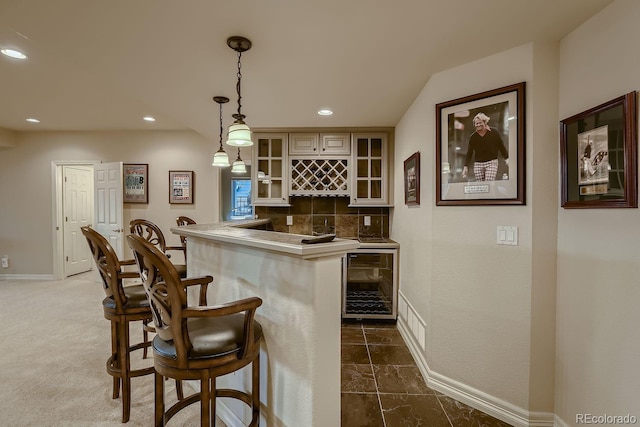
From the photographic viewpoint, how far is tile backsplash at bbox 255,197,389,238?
4.05 meters

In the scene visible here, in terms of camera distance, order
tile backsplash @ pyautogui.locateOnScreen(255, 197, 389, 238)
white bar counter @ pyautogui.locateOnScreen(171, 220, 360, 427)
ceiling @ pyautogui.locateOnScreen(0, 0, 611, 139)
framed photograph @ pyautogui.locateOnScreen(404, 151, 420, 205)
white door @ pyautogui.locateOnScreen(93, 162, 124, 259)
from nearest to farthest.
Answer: white bar counter @ pyautogui.locateOnScreen(171, 220, 360, 427)
ceiling @ pyautogui.locateOnScreen(0, 0, 611, 139)
framed photograph @ pyautogui.locateOnScreen(404, 151, 420, 205)
tile backsplash @ pyautogui.locateOnScreen(255, 197, 389, 238)
white door @ pyautogui.locateOnScreen(93, 162, 124, 259)

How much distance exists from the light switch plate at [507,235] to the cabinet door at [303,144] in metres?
2.52

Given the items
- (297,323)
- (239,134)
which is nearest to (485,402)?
(297,323)

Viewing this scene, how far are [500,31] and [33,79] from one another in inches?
158

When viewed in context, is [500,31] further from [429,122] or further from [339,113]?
[339,113]

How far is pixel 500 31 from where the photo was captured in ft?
5.46

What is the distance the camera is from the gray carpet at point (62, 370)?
1815mm

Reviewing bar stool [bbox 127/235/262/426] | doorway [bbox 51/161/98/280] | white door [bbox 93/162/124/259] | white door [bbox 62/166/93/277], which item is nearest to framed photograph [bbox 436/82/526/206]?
bar stool [bbox 127/235/262/426]

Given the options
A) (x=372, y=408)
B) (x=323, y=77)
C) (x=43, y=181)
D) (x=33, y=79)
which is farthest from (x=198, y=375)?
(x=43, y=181)

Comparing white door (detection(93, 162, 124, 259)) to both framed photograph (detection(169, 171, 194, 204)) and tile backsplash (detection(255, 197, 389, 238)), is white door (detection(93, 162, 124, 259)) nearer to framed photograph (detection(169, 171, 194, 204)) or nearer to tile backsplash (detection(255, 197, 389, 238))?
framed photograph (detection(169, 171, 194, 204))

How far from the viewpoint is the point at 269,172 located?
3.93 m

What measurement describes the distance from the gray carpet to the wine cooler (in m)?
1.93

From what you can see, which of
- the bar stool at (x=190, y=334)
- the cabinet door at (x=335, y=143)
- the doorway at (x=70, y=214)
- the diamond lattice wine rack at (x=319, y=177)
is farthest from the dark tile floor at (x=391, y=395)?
the doorway at (x=70, y=214)

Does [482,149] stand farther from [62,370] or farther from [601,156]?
[62,370]
